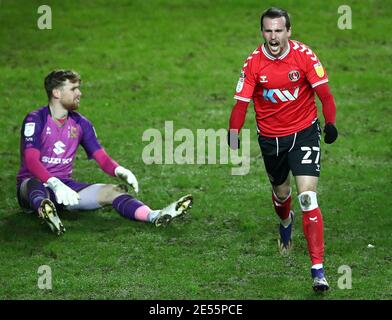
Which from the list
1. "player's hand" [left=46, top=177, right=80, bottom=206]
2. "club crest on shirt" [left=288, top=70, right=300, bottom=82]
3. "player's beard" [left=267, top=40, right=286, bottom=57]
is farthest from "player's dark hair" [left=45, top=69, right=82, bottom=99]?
"club crest on shirt" [left=288, top=70, right=300, bottom=82]

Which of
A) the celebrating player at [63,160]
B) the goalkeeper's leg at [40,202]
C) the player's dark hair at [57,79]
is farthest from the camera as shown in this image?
the player's dark hair at [57,79]

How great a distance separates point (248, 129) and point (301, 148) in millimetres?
6018

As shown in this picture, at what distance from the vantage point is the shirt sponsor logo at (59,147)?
1317 centimetres

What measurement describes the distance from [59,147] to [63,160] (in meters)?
0.17

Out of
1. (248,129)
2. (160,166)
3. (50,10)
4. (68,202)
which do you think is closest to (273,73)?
(68,202)

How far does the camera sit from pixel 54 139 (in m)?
13.1

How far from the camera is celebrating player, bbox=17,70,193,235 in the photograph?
505 inches

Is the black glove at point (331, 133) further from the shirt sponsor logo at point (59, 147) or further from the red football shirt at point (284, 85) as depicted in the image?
the shirt sponsor logo at point (59, 147)

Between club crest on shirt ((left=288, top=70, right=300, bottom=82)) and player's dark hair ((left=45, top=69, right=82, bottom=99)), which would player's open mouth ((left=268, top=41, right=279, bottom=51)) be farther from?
player's dark hair ((left=45, top=69, right=82, bottom=99))

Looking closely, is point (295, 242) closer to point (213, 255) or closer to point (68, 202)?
point (213, 255)

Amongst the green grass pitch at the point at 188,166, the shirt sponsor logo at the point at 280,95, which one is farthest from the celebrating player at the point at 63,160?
the shirt sponsor logo at the point at 280,95

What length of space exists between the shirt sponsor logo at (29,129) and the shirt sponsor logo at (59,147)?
1.31ft

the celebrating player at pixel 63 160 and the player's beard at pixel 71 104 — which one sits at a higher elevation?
the player's beard at pixel 71 104

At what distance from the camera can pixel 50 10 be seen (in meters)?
22.8
